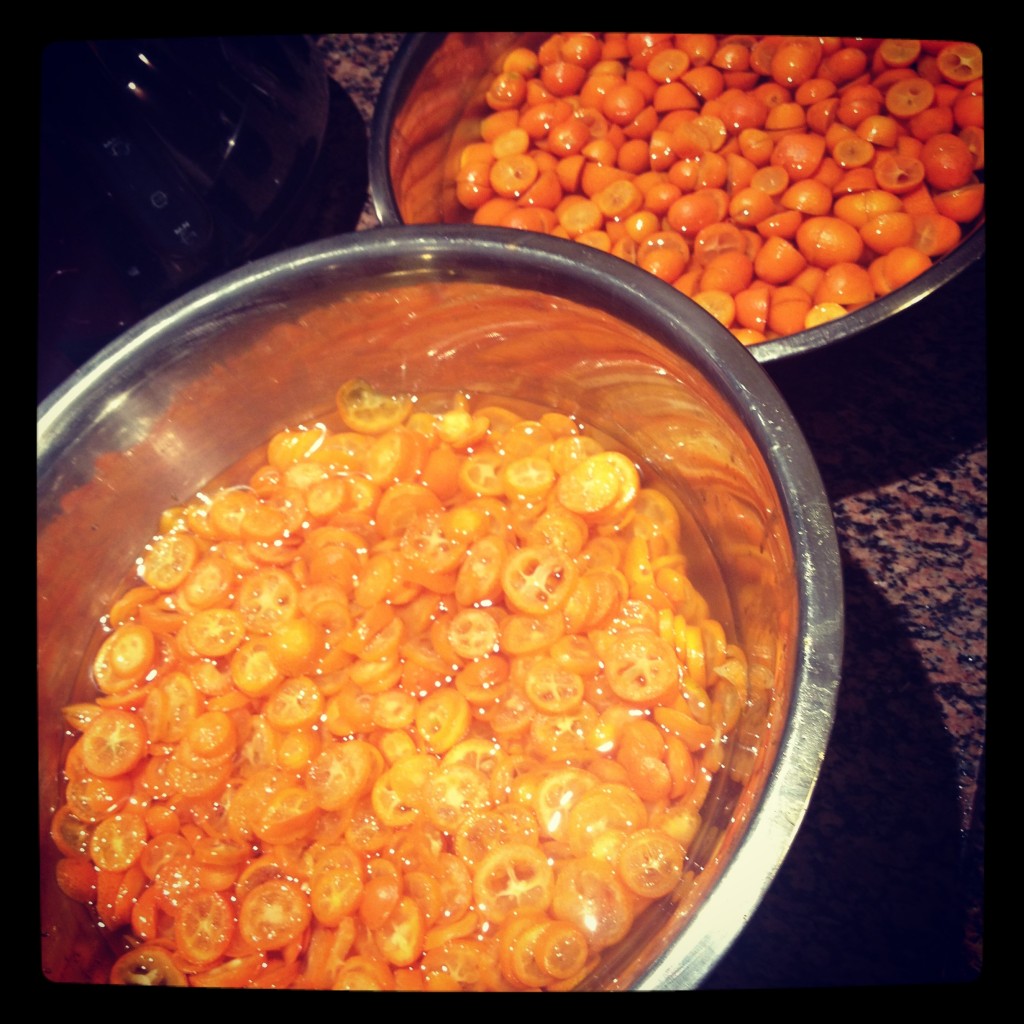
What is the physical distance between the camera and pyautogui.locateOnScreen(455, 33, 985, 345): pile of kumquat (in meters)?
1.36

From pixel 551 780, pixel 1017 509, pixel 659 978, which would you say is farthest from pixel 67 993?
pixel 1017 509

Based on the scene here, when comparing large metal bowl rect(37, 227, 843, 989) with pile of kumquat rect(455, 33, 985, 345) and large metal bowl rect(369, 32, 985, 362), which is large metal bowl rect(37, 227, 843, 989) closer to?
large metal bowl rect(369, 32, 985, 362)

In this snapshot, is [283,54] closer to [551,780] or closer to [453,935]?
[551,780]

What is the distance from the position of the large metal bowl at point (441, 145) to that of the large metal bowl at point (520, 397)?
23 cm

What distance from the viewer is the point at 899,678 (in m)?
1.27

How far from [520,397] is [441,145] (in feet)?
2.05

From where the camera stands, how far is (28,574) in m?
1.07

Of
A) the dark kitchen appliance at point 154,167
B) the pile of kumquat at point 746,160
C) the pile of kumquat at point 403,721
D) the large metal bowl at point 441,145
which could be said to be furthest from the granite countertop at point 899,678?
the dark kitchen appliance at point 154,167

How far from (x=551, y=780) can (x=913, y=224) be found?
3.77 feet

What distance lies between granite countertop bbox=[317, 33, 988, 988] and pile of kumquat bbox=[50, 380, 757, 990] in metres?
0.31

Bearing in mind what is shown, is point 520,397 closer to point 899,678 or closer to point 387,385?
point 387,385

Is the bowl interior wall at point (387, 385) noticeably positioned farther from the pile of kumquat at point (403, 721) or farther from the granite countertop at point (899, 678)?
the granite countertop at point (899, 678)

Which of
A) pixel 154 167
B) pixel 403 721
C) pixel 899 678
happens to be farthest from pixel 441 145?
pixel 899 678

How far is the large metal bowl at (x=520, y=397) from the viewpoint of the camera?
28.9 inches
